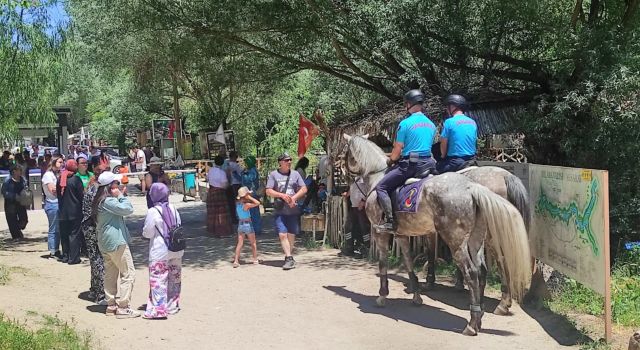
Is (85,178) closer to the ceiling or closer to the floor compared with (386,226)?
closer to the ceiling

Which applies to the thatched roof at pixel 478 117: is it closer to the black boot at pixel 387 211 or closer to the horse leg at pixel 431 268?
the horse leg at pixel 431 268

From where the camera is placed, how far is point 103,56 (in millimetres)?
23609

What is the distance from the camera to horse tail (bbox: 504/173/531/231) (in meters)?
7.34

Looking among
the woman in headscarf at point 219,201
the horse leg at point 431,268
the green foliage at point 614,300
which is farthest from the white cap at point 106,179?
the woman in headscarf at point 219,201

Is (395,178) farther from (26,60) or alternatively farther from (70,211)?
(26,60)

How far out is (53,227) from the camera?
39.0ft

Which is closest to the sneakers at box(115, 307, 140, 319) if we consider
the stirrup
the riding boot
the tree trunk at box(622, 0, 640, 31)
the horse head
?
the stirrup

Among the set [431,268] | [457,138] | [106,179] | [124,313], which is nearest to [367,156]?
[457,138]

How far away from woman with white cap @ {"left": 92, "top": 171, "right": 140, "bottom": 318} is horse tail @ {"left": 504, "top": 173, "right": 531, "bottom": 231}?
4.59m

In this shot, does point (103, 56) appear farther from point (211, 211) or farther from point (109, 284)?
point (109, 284)

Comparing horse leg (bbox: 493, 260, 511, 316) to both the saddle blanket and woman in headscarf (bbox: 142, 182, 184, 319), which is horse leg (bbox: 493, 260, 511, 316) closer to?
the saddle blanket

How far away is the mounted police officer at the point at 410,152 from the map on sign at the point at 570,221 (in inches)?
55.6

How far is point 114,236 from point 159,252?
0.57 metres

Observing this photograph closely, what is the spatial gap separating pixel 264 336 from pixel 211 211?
776cm
